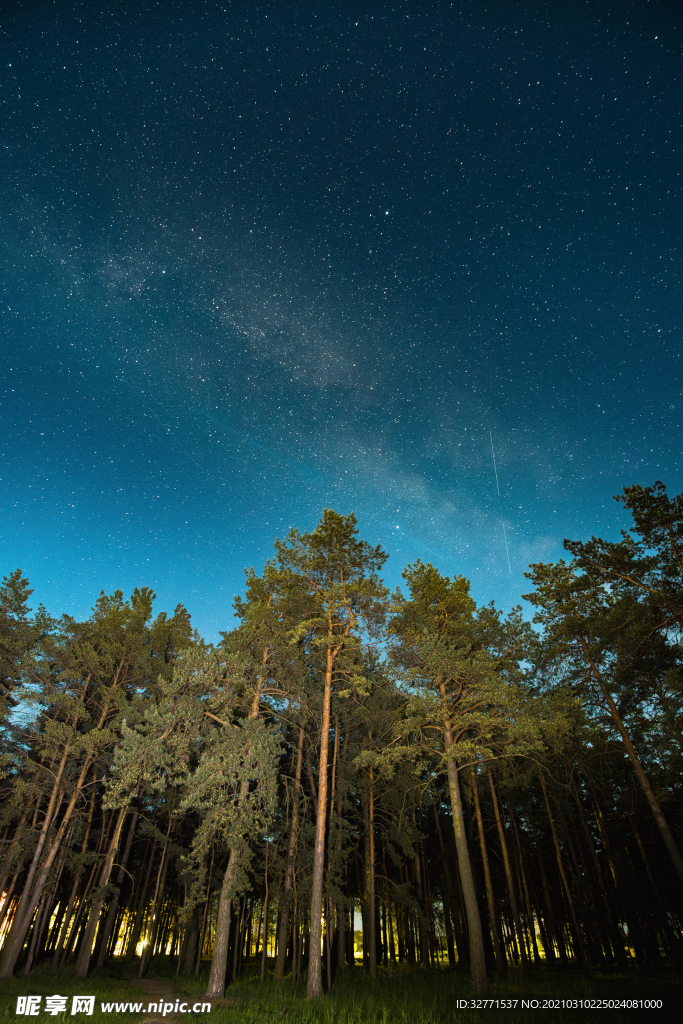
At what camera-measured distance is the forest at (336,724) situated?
45.5 ft

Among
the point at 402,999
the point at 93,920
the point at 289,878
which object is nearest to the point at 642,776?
the point at 402,999

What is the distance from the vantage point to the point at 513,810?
26594mm

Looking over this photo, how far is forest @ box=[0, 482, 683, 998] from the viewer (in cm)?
1387

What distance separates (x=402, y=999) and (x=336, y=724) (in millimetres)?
8721

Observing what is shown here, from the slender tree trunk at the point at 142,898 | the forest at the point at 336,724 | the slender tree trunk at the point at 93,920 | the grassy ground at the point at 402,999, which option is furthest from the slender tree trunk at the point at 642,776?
the slender tree trunk at the point at 142,898

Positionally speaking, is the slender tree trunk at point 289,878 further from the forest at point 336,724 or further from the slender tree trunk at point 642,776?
the slender tree trunk at point 642,776

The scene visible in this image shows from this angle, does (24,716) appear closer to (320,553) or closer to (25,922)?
(25,922)

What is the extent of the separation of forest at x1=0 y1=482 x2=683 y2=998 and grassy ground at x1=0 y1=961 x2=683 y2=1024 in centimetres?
104

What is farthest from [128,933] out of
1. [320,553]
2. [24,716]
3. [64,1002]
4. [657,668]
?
[657,668]

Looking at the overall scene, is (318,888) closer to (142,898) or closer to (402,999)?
(402,999)

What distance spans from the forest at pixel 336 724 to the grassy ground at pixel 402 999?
1036mm

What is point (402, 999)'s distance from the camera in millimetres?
12086

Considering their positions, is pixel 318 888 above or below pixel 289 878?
below

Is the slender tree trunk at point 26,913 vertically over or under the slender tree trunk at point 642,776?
under
